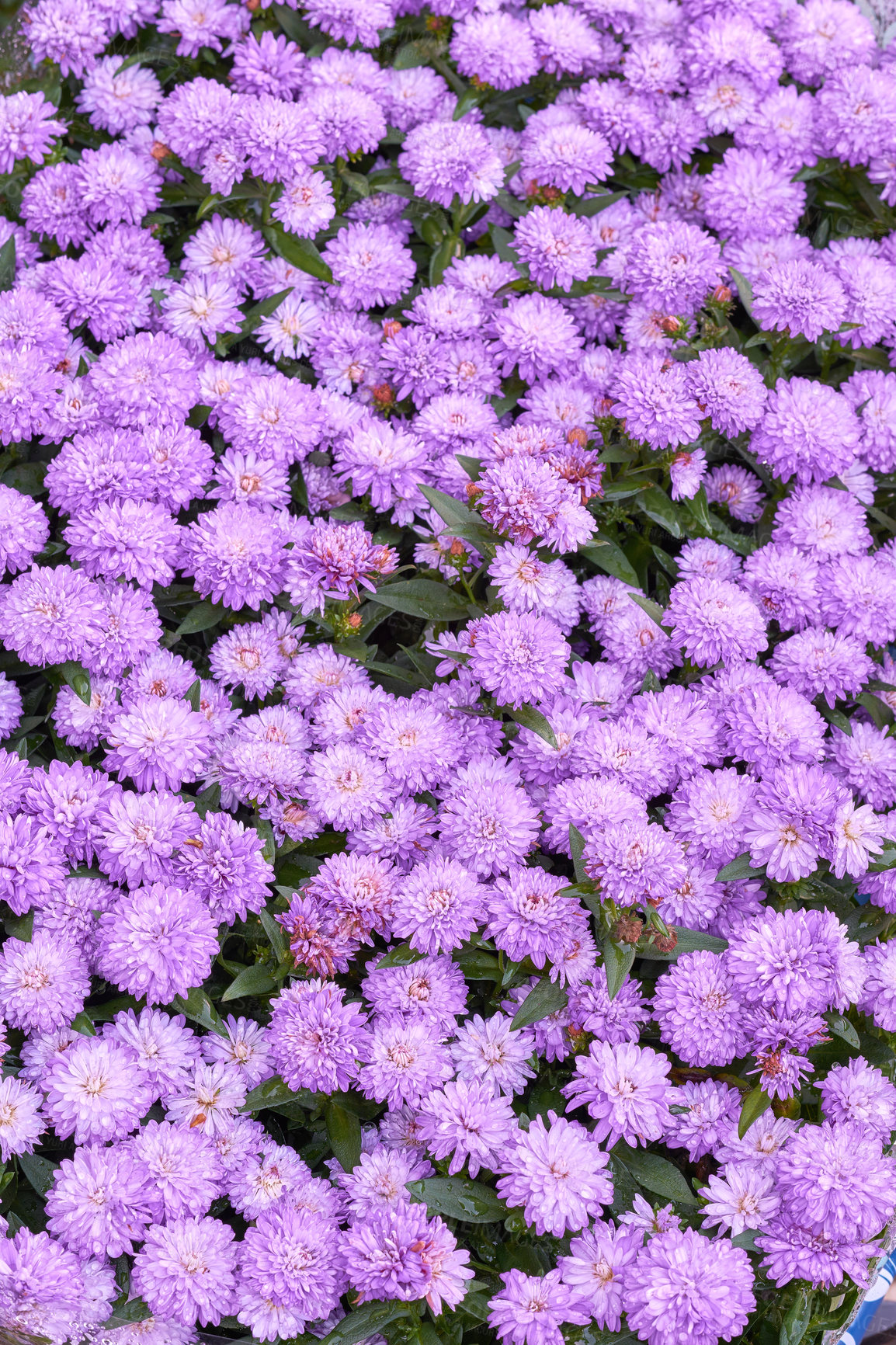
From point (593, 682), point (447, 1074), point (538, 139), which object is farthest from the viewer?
point (538, 139)

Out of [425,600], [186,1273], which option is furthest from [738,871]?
[186,1273]

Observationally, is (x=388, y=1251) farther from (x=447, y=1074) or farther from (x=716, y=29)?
(x=716, y=29)

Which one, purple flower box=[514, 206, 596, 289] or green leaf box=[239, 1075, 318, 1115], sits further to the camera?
purple flower box=[514, 206, 596, 289]

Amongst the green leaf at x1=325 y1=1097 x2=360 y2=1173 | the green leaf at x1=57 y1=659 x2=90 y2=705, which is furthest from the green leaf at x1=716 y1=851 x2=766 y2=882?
the green leaf at x1=57 y1=659 x2=90 y2=705

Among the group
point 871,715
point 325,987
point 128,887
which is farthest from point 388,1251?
point 871,715

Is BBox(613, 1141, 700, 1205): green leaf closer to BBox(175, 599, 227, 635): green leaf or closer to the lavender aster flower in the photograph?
Result: the lavender aster flower

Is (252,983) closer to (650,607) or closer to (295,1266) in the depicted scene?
(295,1266)
